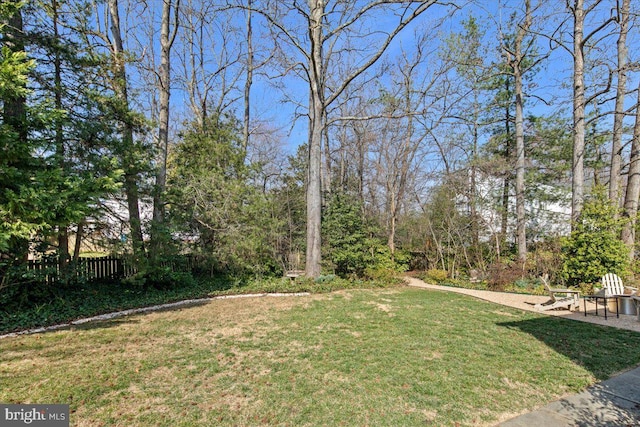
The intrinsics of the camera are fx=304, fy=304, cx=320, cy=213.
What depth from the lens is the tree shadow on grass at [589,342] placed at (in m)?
3.92

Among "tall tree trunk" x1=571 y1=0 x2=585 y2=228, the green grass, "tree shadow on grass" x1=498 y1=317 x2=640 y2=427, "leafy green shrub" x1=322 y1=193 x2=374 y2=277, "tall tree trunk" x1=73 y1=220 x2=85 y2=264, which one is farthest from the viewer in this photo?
"leafy green shrub" x1=322 y1=193 x2=374 y2=277

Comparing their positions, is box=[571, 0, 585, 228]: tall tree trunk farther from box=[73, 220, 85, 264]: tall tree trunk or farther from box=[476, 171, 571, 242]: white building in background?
box=[73, 220, 85, 264]: tall tree trunk

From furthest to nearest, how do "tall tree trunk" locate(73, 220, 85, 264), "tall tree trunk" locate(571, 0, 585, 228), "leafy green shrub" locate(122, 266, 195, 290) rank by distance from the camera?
"tall tree trunk" locate(571, 0, 585, 228), "leafy green shrub" locate(122, 266, 195, 290), "tall tree trunk" locate(73, 220, 85, 264)

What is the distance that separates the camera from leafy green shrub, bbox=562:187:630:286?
27.5ft

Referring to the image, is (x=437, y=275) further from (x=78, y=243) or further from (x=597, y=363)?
(x=78, y=243)

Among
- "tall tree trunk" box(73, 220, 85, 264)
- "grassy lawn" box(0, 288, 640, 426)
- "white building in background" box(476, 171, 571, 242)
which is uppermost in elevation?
"white building in background" box(476, 171, 571, 242)

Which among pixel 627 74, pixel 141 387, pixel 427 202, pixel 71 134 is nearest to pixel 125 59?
pixel 71 134

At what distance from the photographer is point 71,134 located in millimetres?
6629

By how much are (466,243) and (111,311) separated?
12190mm

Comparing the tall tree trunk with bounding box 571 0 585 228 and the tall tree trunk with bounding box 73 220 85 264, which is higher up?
the tall tree trunk with bounding box 571 0 585 228

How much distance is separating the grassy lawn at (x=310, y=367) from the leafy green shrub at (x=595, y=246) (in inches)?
160

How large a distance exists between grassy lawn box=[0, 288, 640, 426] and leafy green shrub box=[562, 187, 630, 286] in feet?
13.3

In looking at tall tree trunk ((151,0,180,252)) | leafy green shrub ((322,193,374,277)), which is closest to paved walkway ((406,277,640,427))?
leafy green shrub ((322,193,374,277))

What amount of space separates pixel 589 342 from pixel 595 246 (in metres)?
5.43
